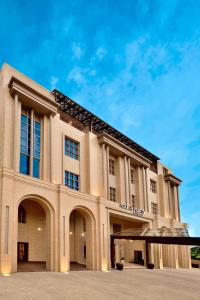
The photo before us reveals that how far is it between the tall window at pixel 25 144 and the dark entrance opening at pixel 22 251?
6.93 m

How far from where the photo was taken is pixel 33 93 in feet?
89.0

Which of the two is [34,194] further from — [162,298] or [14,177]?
[162,298]

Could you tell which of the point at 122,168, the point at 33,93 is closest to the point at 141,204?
the point at 122,168

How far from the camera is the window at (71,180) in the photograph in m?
31.1

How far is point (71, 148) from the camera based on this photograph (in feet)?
108

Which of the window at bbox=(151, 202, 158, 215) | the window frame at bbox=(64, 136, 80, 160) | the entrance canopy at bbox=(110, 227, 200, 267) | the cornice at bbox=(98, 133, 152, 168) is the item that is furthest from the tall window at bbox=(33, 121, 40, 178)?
the window at bbox=(151, 202, 158, 215)

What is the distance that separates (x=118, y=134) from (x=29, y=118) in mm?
17975

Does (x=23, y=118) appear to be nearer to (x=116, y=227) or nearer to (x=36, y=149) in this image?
(x=36, y=149)

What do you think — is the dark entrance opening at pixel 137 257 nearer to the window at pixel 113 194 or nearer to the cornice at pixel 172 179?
the window at pixel 113 194

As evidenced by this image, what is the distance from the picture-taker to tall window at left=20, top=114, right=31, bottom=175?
26.2 m

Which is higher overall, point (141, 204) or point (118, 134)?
point (118, 134)

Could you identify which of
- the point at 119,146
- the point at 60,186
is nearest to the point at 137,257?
the point at 119,146

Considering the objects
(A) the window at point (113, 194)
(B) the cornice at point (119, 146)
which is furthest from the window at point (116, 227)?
(B) the cornice at point (119, 146)

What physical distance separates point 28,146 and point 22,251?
9.78 meters
